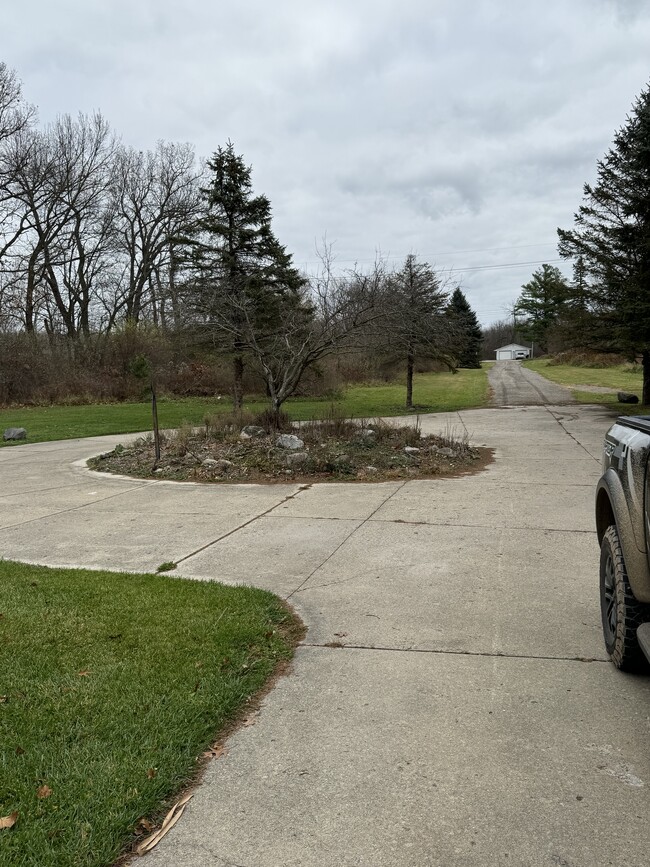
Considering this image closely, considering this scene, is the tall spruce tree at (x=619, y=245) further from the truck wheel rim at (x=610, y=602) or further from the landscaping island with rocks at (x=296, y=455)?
the truck wheel rim at (x=610, y=602)

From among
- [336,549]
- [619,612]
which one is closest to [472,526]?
[336,549]

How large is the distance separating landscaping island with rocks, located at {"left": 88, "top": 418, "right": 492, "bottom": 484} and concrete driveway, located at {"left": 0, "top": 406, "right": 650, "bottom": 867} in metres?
2.37

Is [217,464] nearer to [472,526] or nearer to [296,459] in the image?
[296,459]

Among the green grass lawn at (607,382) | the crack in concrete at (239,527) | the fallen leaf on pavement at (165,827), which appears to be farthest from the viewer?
the green grass lawn at (607,382)

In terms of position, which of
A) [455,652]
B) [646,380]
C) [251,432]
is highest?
[646,380]

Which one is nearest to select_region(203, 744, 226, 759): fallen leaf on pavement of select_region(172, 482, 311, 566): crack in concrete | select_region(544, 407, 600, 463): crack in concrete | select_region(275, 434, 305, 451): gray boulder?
select_region(172, 482, 311, 566): crack in concrete

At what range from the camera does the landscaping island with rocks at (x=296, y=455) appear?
1003 cm

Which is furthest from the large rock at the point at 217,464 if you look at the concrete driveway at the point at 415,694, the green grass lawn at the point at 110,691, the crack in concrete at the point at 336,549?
the green grass lawn at the point at 110,691

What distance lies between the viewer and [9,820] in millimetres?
2182

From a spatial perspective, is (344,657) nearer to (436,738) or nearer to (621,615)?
(436,738)

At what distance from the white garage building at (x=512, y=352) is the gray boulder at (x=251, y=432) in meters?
96.8

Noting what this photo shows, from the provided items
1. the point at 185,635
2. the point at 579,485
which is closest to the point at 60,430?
the point at 579,485

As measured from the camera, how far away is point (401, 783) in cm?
246

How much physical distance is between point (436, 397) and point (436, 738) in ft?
102
